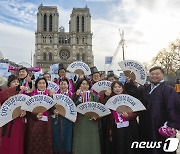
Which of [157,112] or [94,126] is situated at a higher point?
[157,112]

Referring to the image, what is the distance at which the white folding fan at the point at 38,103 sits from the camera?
18.6 ft

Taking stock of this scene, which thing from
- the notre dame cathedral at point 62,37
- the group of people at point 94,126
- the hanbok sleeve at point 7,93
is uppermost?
the notre dame cathedral at point 62,37

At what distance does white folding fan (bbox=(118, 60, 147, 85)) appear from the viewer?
21.5 ft

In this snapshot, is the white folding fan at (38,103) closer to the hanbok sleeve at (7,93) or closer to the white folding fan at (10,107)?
the white folding fan at (10,107)

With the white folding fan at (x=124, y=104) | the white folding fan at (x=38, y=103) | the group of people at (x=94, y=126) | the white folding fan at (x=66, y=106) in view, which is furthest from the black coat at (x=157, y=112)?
the white folding fan at (x=38, y=103)

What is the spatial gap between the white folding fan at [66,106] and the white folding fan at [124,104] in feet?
2.26

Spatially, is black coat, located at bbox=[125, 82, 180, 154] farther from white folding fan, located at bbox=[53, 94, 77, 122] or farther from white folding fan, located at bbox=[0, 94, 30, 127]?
white folding fan, located at bbox=[0, 94, 30, 127]

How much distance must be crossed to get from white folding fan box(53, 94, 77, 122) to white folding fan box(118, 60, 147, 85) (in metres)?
1.43

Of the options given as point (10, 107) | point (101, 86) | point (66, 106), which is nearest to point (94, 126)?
point (66, 106)

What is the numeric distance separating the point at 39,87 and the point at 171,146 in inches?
108

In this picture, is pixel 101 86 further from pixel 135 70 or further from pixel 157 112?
pixel 157 112

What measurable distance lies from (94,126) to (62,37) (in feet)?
320

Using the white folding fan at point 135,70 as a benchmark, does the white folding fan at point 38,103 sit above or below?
below

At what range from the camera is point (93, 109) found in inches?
235
